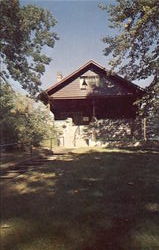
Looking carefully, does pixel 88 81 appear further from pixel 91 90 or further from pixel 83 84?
pixel 91 90

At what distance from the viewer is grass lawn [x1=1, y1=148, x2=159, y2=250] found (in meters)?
6.31

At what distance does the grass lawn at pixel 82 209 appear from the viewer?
20.7 ft

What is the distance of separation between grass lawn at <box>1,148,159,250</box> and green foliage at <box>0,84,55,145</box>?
9947 millimetres

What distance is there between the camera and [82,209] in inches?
326

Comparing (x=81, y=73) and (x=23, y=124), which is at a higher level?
(x=81, y=73)

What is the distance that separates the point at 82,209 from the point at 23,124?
1773 cm

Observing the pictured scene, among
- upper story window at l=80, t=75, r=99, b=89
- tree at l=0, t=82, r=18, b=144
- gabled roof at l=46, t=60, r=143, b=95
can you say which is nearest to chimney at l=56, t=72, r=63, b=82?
gabled roof at l=46, t=60, r=143, b=95

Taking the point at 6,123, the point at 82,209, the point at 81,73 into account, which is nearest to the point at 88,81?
the point at 81,73

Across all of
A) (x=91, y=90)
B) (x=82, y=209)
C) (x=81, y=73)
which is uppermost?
(x=81, y=73)

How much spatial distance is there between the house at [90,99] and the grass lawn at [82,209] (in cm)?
1317

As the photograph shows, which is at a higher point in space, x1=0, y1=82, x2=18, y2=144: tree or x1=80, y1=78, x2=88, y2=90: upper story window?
x1=80, y1=78, x2=88, y2=90: upper story window

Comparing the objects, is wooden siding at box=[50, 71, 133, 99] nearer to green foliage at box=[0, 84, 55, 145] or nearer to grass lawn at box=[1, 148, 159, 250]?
green foliage at box=[0, 84, 55, 145]

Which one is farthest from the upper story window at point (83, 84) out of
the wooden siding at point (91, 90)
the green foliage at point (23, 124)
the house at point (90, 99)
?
the green foliage at point (23, 124)

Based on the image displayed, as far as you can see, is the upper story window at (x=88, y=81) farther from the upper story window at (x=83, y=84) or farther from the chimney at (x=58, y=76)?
the chimney at (x=58, y=76)
